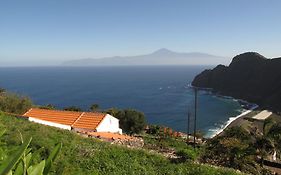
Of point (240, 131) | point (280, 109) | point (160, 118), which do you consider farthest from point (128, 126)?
point (280, 109)

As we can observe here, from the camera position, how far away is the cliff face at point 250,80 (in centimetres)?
10838

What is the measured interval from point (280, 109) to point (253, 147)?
74.9 metres

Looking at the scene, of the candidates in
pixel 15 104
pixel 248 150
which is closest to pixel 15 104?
pixel 15 104

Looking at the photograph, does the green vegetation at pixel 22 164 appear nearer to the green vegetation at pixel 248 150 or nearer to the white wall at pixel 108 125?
the green vegetation at pixel 248 150

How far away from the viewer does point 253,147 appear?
23.6m

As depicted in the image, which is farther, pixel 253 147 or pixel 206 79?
pixel 206 79

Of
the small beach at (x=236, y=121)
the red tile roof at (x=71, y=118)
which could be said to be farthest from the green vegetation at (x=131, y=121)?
the small beach at (x=236, y=121)

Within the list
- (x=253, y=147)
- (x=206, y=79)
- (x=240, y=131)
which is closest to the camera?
(x=253, y=147)

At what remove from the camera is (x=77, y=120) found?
29.9 m

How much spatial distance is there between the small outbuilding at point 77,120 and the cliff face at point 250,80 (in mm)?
74134

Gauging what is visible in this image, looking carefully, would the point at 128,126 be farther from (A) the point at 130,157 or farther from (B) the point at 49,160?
(B) the point at 49,160

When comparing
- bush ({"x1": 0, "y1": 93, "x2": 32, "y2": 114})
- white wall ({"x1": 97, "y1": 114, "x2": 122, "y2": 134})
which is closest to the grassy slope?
white wall ({"x1": 97, "y1": 114, "x2": 122, "y2": 134})

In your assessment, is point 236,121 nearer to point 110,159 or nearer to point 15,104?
point 15,104

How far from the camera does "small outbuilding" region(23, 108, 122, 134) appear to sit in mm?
28547
